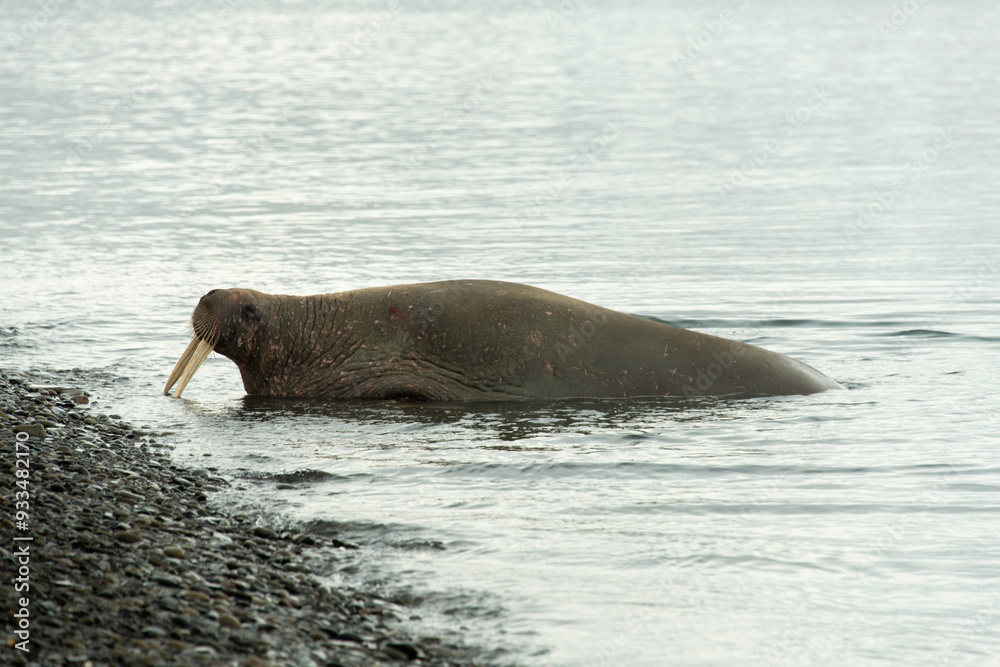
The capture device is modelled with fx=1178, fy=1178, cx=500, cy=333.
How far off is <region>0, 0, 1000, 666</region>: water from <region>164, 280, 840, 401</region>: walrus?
0.26 metres

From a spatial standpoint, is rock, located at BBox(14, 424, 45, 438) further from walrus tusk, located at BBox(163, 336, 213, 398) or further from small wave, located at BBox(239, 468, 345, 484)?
walrus tusk, located at BBox(163, 336, 213, 398)

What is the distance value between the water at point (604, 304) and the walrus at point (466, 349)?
258 millimetres

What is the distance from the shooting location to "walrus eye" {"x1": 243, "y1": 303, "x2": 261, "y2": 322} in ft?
34.2

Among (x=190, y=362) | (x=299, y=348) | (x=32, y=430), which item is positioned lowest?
(x=32, y=430)

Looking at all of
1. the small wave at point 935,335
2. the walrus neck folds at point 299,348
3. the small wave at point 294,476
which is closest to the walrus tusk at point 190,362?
the walrus neck folds at point 299,348

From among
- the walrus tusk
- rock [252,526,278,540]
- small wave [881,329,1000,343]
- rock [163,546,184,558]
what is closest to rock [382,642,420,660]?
rock [163,546,184,558]

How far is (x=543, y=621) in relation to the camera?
595cm

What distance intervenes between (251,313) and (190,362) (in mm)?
691

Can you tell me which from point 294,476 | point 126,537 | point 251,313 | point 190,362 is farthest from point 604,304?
point 126,537

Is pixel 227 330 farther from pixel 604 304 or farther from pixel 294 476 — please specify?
pixel 604 304

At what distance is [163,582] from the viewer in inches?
232

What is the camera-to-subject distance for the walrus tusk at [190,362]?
1035cm

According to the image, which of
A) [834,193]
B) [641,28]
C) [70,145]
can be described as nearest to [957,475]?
[834,193]

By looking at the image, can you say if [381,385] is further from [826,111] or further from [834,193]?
[826,111]
